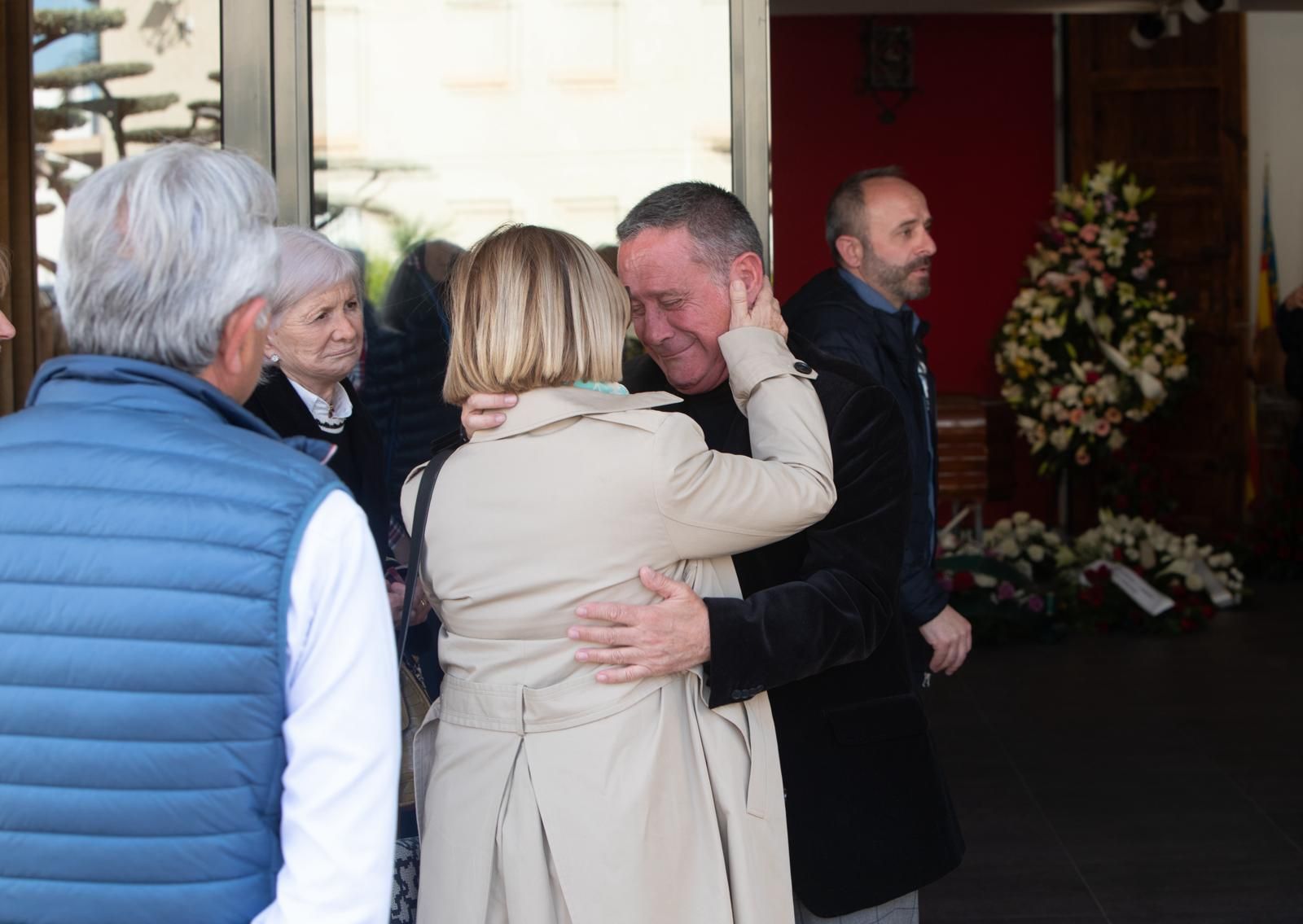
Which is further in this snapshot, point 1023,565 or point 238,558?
point 1023,565

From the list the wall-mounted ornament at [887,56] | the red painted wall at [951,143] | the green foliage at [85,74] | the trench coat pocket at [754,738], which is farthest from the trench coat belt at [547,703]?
the wall-mounted ornament at [887,56]

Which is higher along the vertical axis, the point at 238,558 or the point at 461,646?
the point at 238,558

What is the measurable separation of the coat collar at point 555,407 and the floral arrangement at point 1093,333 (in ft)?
21.9

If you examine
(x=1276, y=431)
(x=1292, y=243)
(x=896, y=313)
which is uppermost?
(x=1292, y=243)

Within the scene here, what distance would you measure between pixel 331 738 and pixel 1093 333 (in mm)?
7512

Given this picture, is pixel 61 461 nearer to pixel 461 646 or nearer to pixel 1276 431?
pixel 461 646

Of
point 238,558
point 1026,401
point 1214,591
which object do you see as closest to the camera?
point 238,558

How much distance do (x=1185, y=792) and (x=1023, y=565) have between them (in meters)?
2.89

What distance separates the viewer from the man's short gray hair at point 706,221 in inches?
82.5

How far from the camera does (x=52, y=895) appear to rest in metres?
1.18

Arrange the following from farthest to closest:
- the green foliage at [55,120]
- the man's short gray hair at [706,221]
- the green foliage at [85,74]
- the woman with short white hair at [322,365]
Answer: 1. the green foliage at [55,120]
2. the green foliage at [85,74]
3. the woman with short white hair at [322,365]
4. the man's short gray hair at [706,221]

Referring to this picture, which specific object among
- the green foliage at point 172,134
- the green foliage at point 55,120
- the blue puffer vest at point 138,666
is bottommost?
the blue puffer vest at point 138,666

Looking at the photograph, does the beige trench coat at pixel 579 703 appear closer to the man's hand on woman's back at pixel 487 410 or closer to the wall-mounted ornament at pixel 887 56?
the man's hand on woman's back at pixel 487 410

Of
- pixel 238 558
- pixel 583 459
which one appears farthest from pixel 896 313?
pixel 238 558
